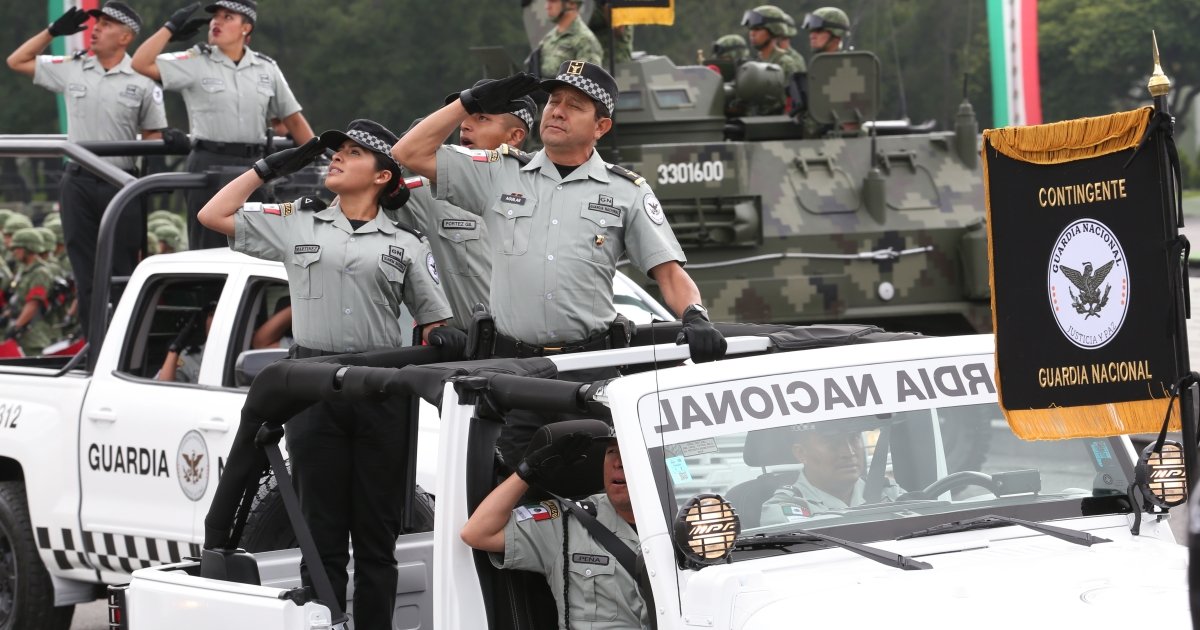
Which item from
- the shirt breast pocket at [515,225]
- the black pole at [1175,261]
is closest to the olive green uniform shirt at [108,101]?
the shirt breast pocket at [515,225]

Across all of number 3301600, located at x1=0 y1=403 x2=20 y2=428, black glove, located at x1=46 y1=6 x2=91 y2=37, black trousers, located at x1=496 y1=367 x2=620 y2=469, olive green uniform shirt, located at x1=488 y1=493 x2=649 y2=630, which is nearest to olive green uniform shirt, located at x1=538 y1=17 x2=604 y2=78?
black glove, located at x1=46 y1=6 x2=91 y2=37

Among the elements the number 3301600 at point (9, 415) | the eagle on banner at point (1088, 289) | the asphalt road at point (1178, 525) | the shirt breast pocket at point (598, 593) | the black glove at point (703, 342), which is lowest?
the asphalt road at point (1178, 525)

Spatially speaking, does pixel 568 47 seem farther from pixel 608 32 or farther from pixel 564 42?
pixel 608 32

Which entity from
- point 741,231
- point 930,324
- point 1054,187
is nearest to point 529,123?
point 1054,187

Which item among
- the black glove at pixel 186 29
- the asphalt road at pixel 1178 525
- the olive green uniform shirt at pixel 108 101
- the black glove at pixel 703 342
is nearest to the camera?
the black glove at pixel 703 342

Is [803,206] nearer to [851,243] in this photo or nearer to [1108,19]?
[851,243]

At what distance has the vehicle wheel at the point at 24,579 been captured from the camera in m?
8.25

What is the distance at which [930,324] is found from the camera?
1366 centimetres

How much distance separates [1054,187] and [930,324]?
9.44m

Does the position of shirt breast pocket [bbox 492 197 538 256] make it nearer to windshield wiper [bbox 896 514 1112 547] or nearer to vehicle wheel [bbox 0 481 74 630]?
windshield wiper [bbox 896 514 1112 547]

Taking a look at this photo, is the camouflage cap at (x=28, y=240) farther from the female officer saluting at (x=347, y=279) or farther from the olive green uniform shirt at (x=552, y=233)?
the olive green uniform shirt at (x=552, y=233)

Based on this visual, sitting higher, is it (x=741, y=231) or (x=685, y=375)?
(x=685, y=375)

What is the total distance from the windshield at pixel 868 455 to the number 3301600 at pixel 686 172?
8291 millimetres

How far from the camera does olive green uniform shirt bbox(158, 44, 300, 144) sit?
33.3 ft
